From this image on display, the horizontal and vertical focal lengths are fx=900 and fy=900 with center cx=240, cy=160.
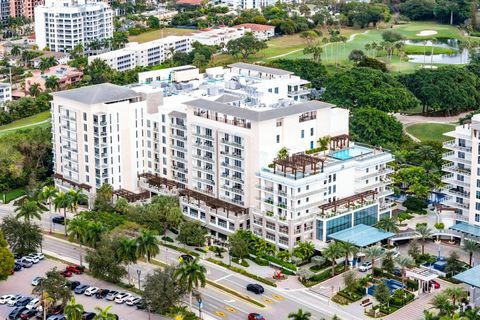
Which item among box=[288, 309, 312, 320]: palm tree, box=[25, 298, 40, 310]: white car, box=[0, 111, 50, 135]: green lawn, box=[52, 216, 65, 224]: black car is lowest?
box=[25, 298, 40, 310]: white car

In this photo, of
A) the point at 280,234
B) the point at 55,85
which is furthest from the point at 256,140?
the point at 55,85

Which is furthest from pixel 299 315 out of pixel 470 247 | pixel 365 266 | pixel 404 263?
pixel 470 247

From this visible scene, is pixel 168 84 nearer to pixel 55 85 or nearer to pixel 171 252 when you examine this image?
pixel 171 252

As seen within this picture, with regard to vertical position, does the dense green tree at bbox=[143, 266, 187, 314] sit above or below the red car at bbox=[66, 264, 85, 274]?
above

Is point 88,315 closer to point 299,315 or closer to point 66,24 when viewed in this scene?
point 299,315

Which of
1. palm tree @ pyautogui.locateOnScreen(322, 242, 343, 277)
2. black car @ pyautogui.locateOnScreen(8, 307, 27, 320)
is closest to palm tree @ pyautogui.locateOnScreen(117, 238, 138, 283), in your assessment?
black car @ pyautogui.locateOnScreen(8, 307, 27, 320)

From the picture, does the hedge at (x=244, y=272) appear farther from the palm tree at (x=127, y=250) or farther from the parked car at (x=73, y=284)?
the parked car at (x=73, y=284)

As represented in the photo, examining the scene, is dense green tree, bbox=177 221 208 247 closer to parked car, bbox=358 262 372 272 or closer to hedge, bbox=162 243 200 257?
hedge, bbox=162 243 200 257
